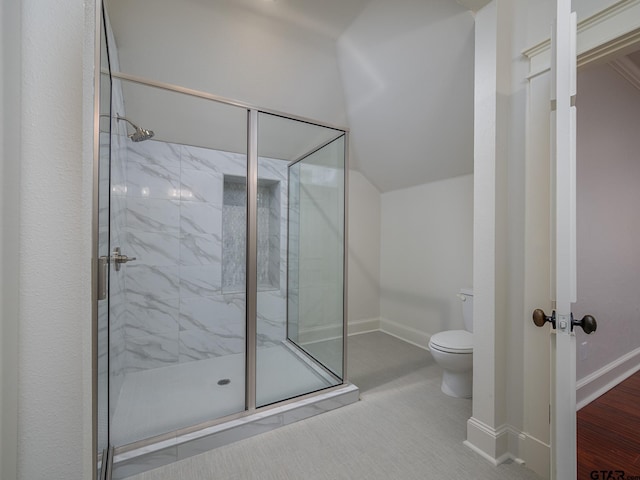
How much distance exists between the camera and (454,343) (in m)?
2.12

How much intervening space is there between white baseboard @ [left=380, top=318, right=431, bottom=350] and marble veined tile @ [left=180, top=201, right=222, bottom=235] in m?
2.33

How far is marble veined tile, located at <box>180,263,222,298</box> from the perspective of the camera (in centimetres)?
259

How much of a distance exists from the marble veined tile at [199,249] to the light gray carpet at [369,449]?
146 cm

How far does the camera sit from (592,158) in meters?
2.12

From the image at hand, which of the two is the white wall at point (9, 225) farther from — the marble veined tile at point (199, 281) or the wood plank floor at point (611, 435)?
the wood plank floor at point (611, 435)

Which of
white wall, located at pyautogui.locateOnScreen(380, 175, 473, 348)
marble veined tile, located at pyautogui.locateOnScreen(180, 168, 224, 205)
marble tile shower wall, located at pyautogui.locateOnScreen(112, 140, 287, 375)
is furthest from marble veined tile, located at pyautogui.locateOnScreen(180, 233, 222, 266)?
white wall, located at pyautogui.locateOnScreen(380, 175, 473, 348)

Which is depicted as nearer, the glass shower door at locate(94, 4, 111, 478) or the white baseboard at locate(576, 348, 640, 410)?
the glass shower door at locate(94, 4, 111, 478)

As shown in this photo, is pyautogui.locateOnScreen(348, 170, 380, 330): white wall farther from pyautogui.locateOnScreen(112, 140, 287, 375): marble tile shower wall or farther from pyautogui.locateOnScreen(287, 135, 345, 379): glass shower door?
pyautogui.locateOnScreen(112, 140, 287, 375): marble tile shower wall

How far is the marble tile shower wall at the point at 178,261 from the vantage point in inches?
91.3

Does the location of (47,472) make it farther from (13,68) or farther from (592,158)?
(592,158)

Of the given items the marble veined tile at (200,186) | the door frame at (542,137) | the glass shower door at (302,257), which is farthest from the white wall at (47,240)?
the marble veined tile at (200,186)

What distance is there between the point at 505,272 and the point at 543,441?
0.82 meters

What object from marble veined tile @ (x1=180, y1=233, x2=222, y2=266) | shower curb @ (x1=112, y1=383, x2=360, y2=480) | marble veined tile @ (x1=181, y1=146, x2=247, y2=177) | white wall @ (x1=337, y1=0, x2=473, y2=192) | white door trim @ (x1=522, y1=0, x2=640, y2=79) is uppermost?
white wall @ (x1=337, y1=0, x2=473, y2=192)

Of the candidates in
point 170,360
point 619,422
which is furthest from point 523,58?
point 170,360
